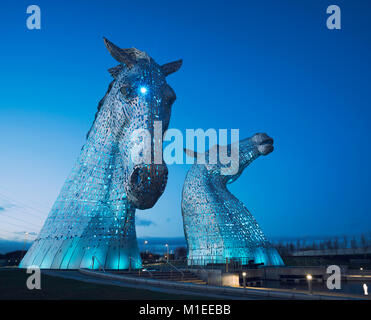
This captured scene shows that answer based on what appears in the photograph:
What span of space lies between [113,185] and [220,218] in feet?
32.7

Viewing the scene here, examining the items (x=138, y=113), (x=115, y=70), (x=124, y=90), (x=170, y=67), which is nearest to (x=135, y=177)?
(x=138, y=113)

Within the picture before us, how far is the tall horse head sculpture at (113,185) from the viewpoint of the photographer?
1589cm

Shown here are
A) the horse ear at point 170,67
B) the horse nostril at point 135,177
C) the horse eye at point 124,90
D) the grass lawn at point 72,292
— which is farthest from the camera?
the horse ear at point 170,67

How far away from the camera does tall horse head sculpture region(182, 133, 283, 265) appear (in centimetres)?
2431

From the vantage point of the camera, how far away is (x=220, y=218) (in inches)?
975

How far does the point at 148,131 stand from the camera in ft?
52.1

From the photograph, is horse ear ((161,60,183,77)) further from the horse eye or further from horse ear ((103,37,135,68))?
the horse eye

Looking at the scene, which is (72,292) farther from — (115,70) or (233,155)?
(233,155)

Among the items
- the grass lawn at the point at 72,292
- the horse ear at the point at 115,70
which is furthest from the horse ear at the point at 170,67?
the grass lawn at the point at 72,292

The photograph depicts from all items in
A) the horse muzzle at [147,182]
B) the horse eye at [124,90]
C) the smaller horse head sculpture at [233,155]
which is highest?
the horse eye at [124,90]

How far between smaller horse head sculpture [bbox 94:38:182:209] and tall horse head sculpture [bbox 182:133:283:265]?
30.4 ft

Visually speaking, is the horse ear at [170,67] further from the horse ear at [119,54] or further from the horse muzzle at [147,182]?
the horse muzzle at [147,182]
